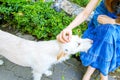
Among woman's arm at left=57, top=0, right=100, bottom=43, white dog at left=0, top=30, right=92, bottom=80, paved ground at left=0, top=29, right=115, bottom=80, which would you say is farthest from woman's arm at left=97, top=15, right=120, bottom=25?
paved ground at left=0, top=29, right=115, bottom=80

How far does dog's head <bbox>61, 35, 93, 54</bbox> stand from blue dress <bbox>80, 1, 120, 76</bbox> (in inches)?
8.7

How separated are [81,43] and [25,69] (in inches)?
46.1

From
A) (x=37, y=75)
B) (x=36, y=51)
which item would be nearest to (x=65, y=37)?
(x=36, y=51)

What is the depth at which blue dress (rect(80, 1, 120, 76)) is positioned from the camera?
386 cm

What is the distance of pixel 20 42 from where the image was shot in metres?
3.98

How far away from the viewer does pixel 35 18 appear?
15.9 feet

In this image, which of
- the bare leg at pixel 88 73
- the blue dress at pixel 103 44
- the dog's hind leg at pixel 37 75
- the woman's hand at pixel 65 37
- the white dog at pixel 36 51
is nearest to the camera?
the woman's hand at pixel 65 37

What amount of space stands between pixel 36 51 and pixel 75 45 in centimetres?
56

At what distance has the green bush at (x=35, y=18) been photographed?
4820 mm

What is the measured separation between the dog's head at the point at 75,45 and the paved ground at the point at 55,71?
0.83m

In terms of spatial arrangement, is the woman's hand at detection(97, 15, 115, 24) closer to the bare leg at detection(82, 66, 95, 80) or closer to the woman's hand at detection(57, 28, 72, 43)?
the woman's hand at detection(57, 28, 72, 43)

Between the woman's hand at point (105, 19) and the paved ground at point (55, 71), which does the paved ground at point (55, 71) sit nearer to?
the paved ground at point (55, 71)

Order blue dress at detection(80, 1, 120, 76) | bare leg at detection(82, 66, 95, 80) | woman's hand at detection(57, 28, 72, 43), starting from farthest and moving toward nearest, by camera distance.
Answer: bare leg at detection(82, 66, 95, 80) < blue dress at detection(80, 1, 120, 76) < woman's hand at detection(57, 28, 72, 43)

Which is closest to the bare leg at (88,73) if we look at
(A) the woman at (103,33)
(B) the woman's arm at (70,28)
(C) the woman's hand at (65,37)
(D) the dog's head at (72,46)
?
(A) the woman at (103,33)
